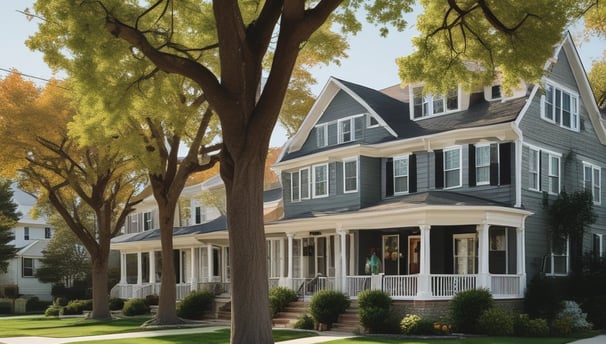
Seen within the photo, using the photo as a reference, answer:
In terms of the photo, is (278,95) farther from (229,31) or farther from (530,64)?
(530,64)

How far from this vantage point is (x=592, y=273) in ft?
90.6

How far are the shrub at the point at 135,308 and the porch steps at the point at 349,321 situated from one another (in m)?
14.3

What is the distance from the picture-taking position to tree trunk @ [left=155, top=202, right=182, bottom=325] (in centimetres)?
2791

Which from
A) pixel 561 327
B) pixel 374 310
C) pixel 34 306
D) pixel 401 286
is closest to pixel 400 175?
pixel 401 286

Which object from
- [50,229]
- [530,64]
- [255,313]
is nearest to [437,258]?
[530,64]

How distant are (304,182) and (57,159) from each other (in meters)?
11.0

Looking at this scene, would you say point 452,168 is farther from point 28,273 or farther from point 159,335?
point 28,273

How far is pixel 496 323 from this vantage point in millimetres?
22438

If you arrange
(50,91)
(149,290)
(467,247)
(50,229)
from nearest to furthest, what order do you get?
(467,247) < (50,91) < (149,290) < (50,229)

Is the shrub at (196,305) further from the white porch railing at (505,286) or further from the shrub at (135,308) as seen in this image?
the white porch railing at (505,286)

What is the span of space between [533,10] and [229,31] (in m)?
7.51

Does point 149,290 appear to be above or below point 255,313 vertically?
below

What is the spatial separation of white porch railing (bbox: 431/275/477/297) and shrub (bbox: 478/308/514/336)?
→ 1875 millimetres

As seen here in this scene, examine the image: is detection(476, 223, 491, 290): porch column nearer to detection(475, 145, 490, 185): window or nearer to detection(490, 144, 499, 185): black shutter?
detection(490, 144, 499, 185): black shutter
